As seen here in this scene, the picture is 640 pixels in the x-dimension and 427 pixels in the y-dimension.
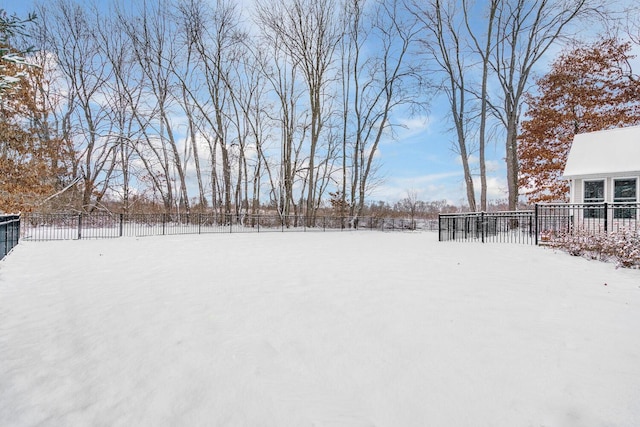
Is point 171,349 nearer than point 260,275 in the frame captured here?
Yes

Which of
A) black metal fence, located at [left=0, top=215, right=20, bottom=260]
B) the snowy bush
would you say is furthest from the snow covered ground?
black metal fence, located at [left=0, top=215, right=20, bottom=260]

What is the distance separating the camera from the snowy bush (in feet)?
21.4

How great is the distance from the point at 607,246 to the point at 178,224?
20.0 m

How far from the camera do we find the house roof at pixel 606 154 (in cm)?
1295

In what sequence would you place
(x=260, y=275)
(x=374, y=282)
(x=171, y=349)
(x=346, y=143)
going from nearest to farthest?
(x=171, y=349) < (x=374, y=282) < (x=260, y=275) < (x=346, y=143)

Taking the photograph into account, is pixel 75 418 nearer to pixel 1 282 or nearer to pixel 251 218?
pixel 1 282

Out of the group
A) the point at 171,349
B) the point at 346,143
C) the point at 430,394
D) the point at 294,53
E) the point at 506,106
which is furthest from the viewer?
the point at 346,143

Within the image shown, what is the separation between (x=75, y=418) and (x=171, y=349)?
96 cm

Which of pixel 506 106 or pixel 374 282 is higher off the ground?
pixel 506 106

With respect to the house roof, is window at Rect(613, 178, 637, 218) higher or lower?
lower

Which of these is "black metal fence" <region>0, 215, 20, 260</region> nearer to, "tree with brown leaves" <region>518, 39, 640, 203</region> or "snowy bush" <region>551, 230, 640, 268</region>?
"snowy bush" <region>551, 230, 640, 268</region>

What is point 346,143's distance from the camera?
23938 mm

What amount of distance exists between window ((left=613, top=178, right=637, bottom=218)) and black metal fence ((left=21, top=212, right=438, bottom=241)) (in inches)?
507

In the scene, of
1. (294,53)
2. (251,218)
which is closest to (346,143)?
(294,53)
